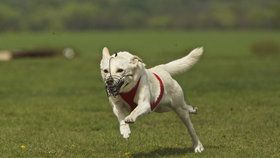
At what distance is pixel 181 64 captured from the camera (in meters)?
12.2

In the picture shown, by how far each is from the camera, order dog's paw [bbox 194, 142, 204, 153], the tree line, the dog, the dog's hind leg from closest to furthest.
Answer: the dog, the dog's hind leg, dog's paw [bbox 194, 142, 204, 153], the tree line

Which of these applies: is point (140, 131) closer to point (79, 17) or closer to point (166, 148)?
point (166, 148)

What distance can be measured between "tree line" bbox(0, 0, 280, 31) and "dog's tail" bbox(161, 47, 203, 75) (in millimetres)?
117696

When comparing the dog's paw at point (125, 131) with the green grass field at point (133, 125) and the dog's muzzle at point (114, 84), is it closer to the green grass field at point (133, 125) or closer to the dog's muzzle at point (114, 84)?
the dog's muzzle at point (114, 84)

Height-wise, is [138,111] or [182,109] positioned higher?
[138,111]

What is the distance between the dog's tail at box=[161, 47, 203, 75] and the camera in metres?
A: 12.0

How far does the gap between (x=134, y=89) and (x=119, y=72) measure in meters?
0.47

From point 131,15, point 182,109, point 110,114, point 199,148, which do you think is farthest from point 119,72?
point 131,15

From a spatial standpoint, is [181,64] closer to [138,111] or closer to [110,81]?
[138,111]

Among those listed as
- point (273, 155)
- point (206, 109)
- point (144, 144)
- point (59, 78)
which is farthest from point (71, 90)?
point (273, 155)

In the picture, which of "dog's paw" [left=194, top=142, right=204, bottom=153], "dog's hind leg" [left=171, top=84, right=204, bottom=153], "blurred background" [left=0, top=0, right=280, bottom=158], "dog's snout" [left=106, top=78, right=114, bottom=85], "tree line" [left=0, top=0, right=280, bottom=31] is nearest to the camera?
"dog's snout" [left=106, top=78, right=114, bottom=85]

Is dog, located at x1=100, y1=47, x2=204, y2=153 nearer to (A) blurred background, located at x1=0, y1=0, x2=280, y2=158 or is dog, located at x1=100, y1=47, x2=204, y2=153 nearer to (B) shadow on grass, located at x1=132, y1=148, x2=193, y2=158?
(B) shadow on grass, located at x1=132, y1=148, x2=193, y2=158

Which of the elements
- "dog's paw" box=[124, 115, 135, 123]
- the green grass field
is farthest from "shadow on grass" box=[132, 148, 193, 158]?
"dog's paw" box=[124, 115, 135, 123]

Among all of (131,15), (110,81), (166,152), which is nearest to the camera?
(110,81)
